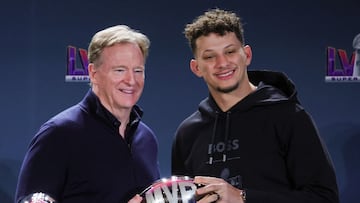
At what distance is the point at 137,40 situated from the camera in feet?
5.04

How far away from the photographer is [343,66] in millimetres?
3104

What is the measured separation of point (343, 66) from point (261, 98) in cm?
178

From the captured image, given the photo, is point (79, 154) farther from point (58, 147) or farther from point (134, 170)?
point (134, 170)

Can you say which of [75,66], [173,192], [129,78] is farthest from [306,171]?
[75,66]

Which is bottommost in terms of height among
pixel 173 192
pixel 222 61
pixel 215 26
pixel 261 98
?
pixel 173 192

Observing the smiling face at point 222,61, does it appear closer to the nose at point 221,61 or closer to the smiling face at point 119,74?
the nose at point 221,61

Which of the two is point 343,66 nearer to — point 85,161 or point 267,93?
point 267,93

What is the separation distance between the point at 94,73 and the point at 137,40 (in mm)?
170

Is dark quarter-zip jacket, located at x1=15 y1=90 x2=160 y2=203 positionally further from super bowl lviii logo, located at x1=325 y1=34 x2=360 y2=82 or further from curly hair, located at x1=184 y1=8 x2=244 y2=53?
super bowl lviii logo, located at x1=325 y1=34 x2=360 y2=82

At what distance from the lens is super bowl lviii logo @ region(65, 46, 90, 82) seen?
2861mm

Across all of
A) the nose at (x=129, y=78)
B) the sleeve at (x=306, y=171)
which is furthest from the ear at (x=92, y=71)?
the sleeve at (x=306, y=171)

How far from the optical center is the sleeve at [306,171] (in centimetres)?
136

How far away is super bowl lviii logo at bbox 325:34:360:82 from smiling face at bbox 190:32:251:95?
5.71 ft

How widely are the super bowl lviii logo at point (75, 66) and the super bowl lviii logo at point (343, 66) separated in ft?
4.76
